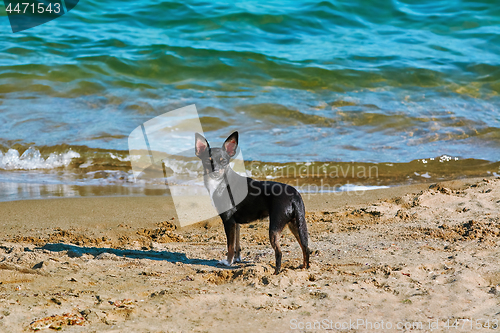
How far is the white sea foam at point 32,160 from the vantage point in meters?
8.24

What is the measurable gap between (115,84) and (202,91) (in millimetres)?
2353

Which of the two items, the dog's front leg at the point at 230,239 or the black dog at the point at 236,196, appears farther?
the dog's front leg at the point at 230,239

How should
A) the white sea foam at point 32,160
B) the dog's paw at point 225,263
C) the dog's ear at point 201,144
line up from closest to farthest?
1. the dog's ear at point 201,144
2. the dog's paw at point 225,263
3. the white sea foam at point 32,160

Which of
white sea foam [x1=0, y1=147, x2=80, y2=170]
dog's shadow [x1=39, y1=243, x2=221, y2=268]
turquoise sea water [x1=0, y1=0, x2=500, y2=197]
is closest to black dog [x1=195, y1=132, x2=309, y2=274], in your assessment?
dog's shadow [x1=39, y1=243, x2=221, y2=268]

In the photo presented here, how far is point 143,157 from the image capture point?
8.59m

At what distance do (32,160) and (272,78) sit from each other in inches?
270

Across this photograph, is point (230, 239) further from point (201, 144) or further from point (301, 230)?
point (201, 144)

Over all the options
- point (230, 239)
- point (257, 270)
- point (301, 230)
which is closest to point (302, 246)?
point (301, 230)

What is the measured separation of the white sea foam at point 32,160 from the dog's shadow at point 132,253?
3944mm

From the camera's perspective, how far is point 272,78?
1278 centimetres

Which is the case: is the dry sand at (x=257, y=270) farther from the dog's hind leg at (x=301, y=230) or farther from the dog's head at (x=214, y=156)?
the dog's head at (x=214, y=156)

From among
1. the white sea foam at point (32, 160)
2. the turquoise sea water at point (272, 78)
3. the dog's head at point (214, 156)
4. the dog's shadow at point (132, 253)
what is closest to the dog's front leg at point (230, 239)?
the dog's shadow at point (132, 253)

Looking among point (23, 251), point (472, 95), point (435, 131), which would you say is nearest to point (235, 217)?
point (23, 251)

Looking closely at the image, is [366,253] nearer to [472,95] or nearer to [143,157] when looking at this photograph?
[143,157]
